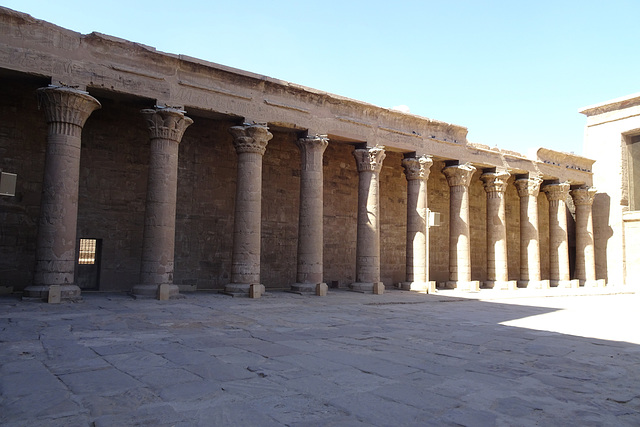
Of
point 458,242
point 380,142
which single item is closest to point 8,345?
point 380,142

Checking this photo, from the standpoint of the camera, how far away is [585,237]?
2466cm

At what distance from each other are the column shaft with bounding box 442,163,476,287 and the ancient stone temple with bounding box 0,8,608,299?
A: 0.21ft

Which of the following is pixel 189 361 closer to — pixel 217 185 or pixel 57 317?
pixel 57 317

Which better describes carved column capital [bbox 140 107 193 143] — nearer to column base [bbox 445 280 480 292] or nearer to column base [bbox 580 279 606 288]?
column base [bbox 445 280 480 292]

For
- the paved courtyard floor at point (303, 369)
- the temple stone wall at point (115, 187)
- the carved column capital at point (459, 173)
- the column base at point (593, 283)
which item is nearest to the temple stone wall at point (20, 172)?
the temple stone wall at point (115, 187)

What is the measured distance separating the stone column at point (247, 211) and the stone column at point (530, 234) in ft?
46.3

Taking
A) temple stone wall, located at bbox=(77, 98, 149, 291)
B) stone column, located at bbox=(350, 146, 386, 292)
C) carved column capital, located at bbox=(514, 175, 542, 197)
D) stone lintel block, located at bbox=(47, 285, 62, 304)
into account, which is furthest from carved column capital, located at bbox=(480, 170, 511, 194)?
stone lintel block, located at bbox=(47, 285, 62, 304)

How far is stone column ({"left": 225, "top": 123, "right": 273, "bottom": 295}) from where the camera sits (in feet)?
46.9

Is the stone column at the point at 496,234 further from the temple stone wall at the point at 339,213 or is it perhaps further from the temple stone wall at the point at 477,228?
the temple stone wall at the point at 339,213

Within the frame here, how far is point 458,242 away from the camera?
64.8 ft

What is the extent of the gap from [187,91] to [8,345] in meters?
9.09

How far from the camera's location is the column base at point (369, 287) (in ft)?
54.5

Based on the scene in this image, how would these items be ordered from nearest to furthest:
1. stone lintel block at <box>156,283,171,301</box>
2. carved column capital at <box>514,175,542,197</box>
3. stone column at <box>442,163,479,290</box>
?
stone lintel block at <box>156,283,171,301</box> < stone column at <box>442,163,479,290</box> < carved column capital at <box>514,175,542,197</box>

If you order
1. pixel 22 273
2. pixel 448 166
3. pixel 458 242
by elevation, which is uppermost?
pixel 448 166
